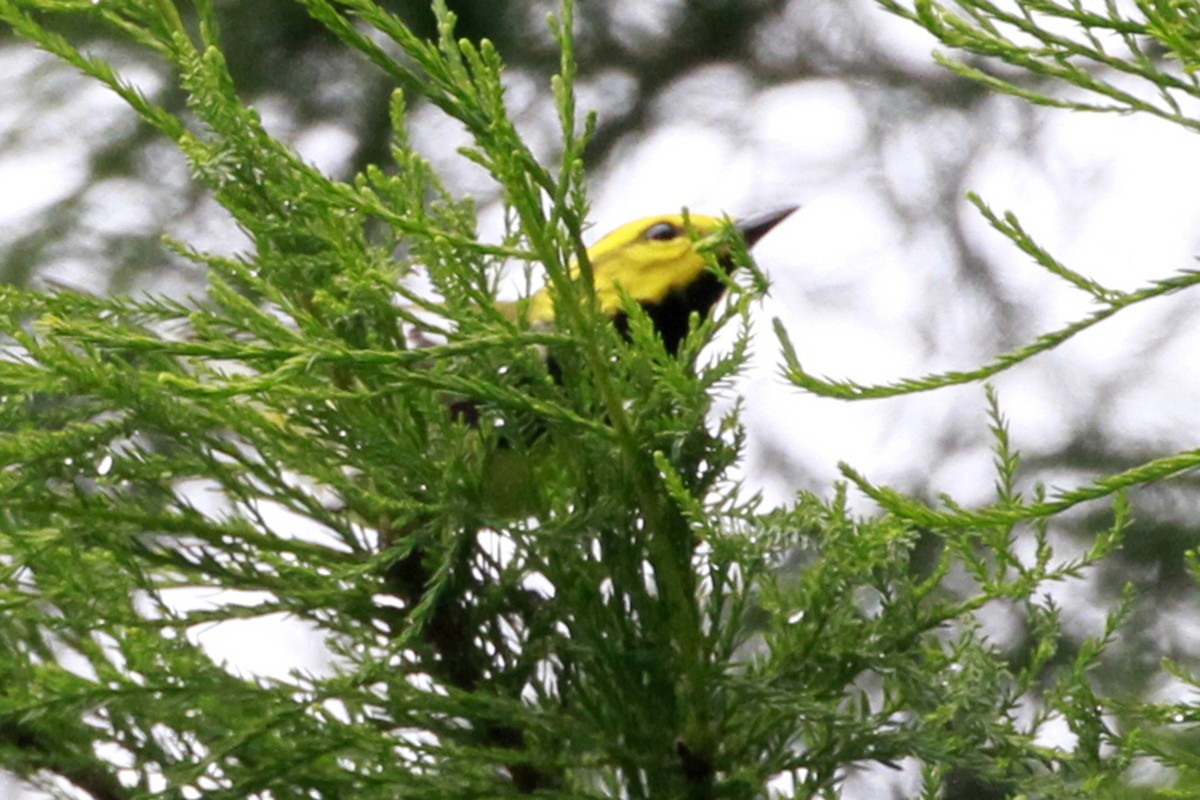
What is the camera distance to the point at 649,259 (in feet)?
10.1

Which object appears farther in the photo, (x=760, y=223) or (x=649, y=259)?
(x=649, y=259)

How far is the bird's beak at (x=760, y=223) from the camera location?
2.95 meters

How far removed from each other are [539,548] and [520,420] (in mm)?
130

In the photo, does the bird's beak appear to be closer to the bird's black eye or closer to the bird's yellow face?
the bird's yellow face

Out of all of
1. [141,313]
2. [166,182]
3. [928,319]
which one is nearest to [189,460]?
[141,313]

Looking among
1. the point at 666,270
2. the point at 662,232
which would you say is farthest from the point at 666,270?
the point at 662,232

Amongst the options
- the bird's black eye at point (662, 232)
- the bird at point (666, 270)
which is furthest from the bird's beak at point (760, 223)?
the bird's black eye at point (662, 232)

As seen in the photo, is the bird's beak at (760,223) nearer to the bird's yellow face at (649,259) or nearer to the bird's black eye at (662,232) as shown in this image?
the bird's yellow face at (649,259)

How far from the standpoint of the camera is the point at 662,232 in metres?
3.13

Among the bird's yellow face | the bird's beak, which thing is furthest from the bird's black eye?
the bird's beak

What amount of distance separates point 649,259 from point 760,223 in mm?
221

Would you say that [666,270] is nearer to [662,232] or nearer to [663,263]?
[663,263]

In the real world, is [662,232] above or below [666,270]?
above

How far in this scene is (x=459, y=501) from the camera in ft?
5.59
